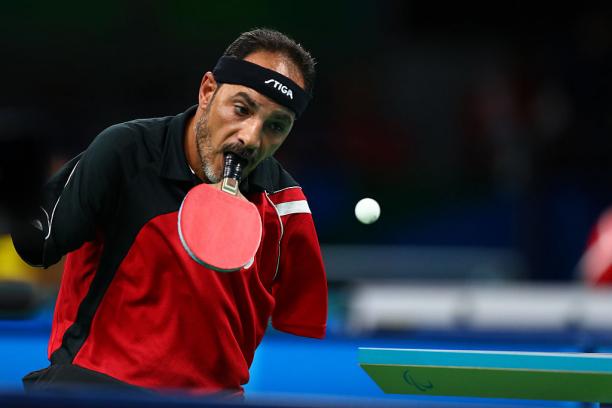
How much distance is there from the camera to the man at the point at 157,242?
7.98 feet

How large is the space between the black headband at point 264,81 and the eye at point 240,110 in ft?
0.18

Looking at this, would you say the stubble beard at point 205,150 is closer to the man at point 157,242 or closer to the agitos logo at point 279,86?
the man at point 157,242

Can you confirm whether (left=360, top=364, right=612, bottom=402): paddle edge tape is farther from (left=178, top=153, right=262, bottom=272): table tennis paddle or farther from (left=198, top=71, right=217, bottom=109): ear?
(left=198, top=71, right=217, bottom=109): ear

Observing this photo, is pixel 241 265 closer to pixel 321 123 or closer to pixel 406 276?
pixel 406 276

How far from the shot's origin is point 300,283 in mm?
2826

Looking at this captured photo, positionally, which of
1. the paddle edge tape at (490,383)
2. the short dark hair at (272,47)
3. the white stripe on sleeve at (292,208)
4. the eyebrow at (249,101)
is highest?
the short dark hair at (272,47)

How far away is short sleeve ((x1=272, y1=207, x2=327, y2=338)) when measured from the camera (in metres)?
2.74

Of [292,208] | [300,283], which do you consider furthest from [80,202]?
[300,283]

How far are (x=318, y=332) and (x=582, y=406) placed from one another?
39.2 inches

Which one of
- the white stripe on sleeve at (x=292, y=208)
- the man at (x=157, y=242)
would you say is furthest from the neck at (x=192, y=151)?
the white stripe on sleeve at (x=292, y=208)

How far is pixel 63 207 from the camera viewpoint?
2.39 meters

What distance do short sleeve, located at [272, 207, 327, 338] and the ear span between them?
14.8 inches

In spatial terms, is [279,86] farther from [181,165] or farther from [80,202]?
[80,202]

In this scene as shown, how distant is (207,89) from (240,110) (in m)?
0.17
